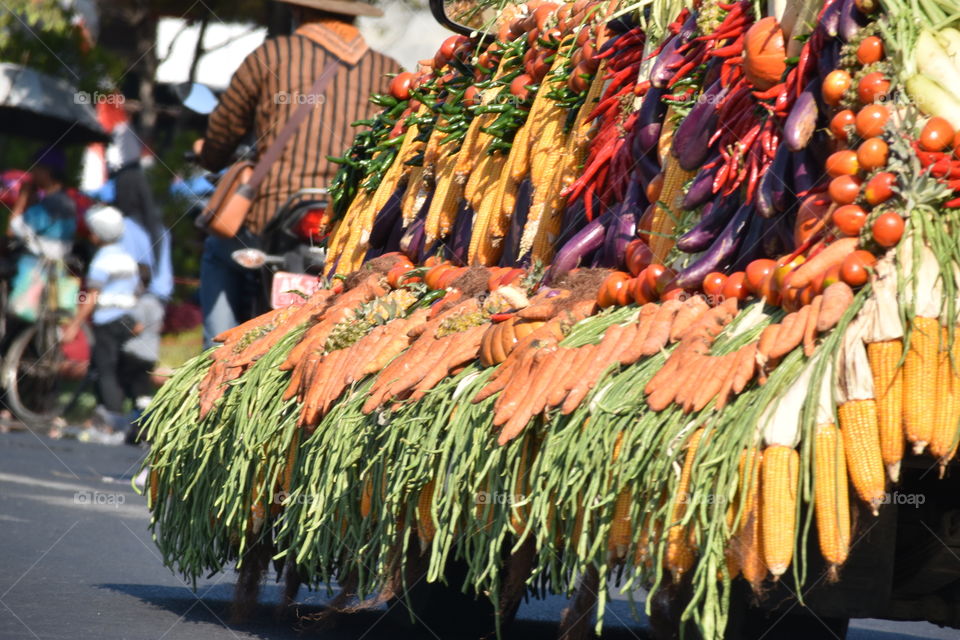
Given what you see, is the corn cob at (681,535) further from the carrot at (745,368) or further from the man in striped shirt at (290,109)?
the man in striped shirt at (290,109)

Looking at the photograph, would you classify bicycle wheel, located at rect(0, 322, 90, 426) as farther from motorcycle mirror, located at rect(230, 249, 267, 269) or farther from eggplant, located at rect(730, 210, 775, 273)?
eggplant, located at rect(730, 210, 775, 273)

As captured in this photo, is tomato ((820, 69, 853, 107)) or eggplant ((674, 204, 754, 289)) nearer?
tomato ((820, 69, 853, 107))

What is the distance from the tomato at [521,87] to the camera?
4.38 meters

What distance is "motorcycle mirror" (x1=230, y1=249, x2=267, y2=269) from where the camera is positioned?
7070mm

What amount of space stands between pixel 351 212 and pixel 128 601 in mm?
1407

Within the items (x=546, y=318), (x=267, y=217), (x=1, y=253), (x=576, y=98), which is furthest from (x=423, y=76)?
(x=1, y=253)

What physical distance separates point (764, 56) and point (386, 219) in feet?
5.97

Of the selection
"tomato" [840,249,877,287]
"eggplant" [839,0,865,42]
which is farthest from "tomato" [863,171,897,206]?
"eggplant" [839,0,865,42]

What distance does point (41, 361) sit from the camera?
11.4 meters

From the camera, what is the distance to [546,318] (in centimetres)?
357

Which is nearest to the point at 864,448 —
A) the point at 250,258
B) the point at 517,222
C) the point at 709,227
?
the point at 709,227

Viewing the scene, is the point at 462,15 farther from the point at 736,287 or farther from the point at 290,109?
the point at 736,287

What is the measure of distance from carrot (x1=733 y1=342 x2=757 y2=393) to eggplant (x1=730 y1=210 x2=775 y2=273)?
0.43 m

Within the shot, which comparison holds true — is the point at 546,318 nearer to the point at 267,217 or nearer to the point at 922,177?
the point at 922,177
